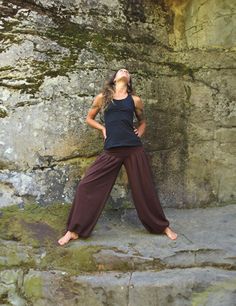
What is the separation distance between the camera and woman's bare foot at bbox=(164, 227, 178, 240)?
15.0 ft

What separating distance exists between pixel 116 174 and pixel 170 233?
33.1 inches

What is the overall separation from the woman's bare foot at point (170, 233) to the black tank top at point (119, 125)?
95 cm

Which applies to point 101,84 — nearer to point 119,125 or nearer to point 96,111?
point 96,111

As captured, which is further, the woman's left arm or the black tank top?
the woman's left arm

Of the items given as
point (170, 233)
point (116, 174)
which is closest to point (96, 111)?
point (116, 174)

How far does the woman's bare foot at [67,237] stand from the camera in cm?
436

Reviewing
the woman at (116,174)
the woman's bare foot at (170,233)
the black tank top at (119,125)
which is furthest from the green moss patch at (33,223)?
the woman's bare foot at (170,233)

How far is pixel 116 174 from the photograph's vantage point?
4570mm

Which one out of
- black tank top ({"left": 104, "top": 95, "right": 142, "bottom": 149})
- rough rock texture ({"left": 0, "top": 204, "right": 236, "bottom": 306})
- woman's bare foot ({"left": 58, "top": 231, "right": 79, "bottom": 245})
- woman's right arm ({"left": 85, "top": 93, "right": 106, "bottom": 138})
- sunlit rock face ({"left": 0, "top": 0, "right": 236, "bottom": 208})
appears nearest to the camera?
rough rock texture ({"left": 0, "top": 204, "right": 236, "bottom": 306})

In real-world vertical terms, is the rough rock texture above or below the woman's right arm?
below

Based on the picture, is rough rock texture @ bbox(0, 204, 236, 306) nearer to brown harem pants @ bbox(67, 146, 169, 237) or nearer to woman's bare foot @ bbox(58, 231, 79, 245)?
woman's bare foot @ bbox(58, 231, 79, 245)

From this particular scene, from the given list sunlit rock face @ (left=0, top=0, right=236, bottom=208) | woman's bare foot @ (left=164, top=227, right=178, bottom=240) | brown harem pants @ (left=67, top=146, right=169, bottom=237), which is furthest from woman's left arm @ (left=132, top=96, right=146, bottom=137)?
woman's bare foot @ (left=164, top=227, right=178, bottom=240)

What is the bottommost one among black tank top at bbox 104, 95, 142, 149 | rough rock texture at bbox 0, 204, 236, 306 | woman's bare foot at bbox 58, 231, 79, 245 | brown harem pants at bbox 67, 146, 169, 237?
rough rock texture at bbox 0, 204, 236, 306

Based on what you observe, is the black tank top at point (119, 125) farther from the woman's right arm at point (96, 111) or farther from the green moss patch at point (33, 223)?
the green moss patch at point (33, 223)
